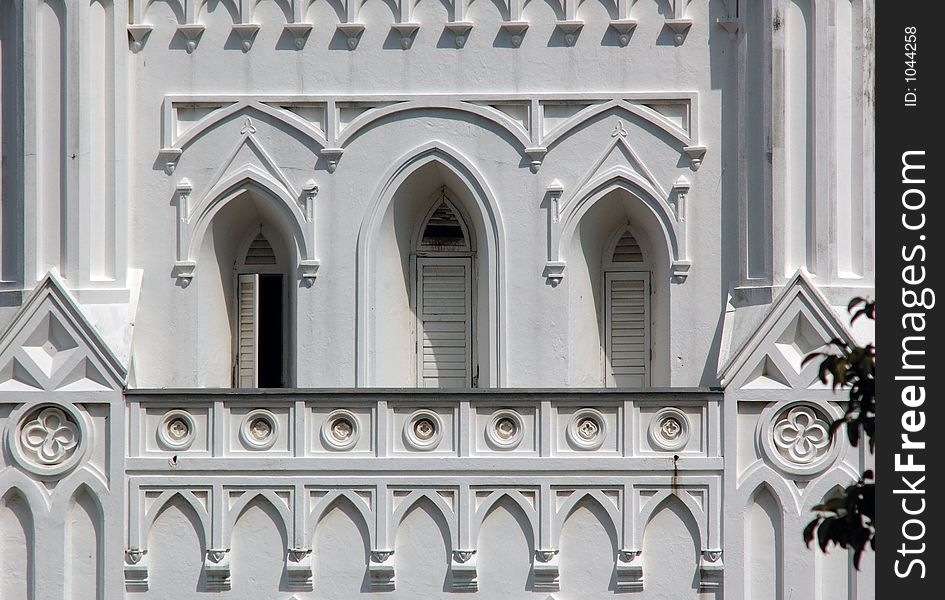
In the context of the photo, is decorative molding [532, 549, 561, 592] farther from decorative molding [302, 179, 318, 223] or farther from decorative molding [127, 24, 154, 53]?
decorative molding [127, 24, 154, 53]

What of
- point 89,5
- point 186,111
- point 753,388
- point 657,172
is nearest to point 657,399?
point 753,388

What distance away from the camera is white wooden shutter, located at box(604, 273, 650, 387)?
2273 centimetres

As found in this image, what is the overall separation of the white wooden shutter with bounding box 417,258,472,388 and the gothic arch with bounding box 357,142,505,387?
55cm

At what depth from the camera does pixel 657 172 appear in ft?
72.9

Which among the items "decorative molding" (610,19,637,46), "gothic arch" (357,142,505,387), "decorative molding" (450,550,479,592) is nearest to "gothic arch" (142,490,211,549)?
"gothic arch" (357,142,505,387)

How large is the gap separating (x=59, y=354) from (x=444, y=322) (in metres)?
4.55

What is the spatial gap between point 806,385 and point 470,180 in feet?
15.0

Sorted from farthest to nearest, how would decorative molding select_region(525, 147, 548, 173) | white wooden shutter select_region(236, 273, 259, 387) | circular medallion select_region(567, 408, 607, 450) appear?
1. white wooden shutter select_region(236, 273, 259, 387)
2. decorative molding select_region(525, 147, 548, 173)
3. circular medallion select_region(567, 408, 607, 450)

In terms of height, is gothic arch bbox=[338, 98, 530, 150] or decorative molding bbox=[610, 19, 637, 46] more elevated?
decorative molding bbox=[610, 19, 637, 46]

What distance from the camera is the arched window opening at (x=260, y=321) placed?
22.9 meters

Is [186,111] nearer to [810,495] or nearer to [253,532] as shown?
[253,532]

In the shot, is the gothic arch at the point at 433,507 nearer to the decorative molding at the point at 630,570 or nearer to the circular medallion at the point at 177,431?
the decorative molding at the point at 630,570

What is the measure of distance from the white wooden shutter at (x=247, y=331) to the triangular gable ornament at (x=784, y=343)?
5679mm

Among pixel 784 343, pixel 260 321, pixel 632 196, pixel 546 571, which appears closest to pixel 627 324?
pixel 632 196
